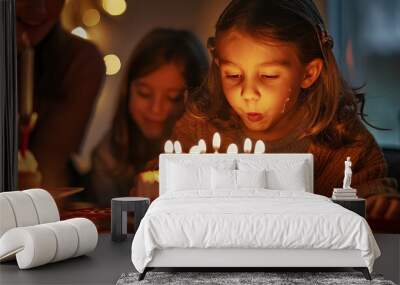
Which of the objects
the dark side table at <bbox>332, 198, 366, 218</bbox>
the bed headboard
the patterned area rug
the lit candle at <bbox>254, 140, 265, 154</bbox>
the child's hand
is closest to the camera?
the patterned area rug

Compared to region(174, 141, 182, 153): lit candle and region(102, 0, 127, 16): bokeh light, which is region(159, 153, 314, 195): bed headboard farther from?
region(102, 0, 127, 16): bokeh light

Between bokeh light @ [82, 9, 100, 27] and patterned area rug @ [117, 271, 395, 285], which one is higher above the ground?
bokeh light @ [82, 9, 100, 27]

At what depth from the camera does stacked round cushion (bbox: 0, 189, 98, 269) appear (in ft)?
17.5

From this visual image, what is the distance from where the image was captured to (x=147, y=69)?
26.0ft

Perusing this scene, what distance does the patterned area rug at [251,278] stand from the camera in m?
4.89

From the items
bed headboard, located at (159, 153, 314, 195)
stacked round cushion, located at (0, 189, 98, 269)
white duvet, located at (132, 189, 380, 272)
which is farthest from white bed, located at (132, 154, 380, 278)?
bed headboard, located at (159, 153, 314, 195)

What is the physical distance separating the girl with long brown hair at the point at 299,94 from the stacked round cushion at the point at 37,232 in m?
2.75

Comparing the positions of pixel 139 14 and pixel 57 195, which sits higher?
pixel 139 14

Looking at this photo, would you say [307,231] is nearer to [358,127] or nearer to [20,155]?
[358,127]

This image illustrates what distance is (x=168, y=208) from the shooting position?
5250 mm

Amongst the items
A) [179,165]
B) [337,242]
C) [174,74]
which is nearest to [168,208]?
[337,242]

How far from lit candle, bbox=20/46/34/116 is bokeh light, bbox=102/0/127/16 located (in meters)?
1.02

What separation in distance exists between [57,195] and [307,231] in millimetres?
3869

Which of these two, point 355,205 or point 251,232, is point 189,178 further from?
point 251,232
